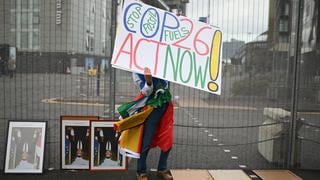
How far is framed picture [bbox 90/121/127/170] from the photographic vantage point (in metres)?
6.07

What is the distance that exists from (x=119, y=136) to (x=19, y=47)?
75.6 inches

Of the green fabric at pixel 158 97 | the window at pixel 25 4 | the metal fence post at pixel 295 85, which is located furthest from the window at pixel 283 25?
the window at pixel 25 4

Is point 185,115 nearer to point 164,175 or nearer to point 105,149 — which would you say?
point 164,175

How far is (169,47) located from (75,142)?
1.93m

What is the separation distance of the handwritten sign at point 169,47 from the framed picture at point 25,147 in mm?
1814

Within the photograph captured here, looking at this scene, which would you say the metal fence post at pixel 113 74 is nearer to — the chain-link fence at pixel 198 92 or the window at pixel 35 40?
the chain-link fence at pixel 198 92

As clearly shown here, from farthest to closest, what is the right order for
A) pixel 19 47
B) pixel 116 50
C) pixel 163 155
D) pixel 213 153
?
pixel 213 153
pixel 19 47
pixel 163 155
pixel 116 50

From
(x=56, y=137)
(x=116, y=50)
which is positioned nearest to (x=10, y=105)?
(x=56, y=137)

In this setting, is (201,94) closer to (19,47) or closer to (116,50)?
(116,50)

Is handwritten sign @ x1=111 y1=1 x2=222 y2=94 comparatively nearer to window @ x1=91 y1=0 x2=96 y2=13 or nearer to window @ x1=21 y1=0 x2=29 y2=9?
window @ x1=91 y1=0 x2=96 y2=13

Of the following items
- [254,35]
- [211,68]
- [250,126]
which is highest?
[254,35]

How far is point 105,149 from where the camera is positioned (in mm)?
6125

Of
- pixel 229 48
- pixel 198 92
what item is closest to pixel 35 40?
pixel 198 92

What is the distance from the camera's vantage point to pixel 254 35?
6715 millimetres
